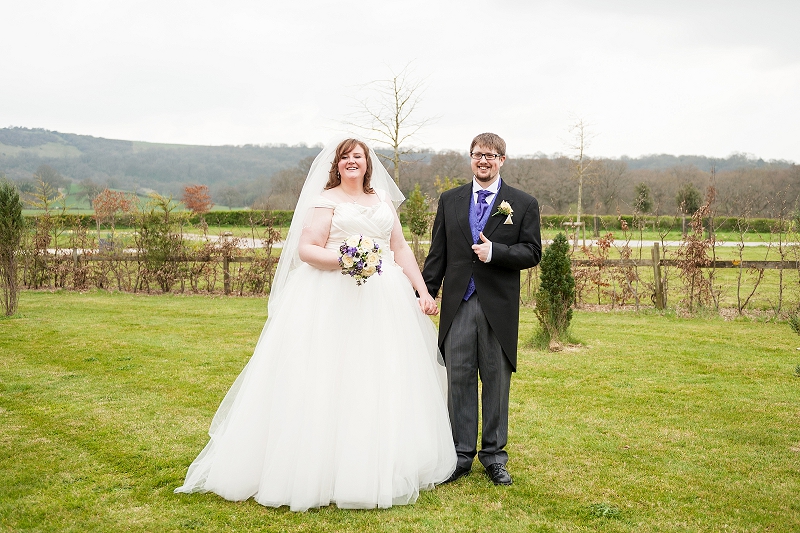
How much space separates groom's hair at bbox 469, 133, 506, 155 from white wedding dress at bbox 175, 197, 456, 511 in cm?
86

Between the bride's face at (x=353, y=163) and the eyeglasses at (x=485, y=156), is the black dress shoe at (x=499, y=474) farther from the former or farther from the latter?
the bride's face at (x=353, y=163)

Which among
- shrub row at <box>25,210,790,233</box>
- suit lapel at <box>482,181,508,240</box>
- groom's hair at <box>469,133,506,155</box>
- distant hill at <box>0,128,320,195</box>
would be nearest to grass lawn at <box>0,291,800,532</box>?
suit lapel at <box>482,181,508,240</box>

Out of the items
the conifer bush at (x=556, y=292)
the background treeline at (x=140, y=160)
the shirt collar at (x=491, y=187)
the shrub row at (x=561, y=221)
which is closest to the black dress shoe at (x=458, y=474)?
the shirt collar at (x=491, y=187)

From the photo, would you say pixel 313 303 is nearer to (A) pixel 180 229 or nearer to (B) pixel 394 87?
(A) pixel 180 229

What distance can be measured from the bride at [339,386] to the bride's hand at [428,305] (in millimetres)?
11

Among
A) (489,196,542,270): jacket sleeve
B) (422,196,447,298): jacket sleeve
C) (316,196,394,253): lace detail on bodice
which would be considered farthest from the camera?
(422,196,447,298): jacket sleeve

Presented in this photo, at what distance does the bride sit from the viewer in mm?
Answer: 4047

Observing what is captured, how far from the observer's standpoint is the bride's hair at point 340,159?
460cm

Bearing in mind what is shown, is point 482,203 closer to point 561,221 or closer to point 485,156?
point 485,156

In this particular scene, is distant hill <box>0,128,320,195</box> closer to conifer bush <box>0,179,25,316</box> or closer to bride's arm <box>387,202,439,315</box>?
conifer bush <box>0,179,25,316</box>

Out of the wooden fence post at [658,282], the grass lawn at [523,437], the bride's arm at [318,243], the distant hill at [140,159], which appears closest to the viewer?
the grass lawn at [523,437]

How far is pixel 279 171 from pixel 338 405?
74603mm

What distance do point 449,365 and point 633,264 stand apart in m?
10.0

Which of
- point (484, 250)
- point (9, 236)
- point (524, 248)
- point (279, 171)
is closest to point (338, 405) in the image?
point (484, 250)
